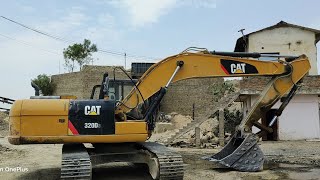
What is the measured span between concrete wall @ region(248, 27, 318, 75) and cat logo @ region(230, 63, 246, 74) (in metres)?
17.3

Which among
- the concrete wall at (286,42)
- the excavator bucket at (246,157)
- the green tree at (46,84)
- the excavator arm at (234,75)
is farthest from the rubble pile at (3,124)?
the excavator bucket at (246,157)

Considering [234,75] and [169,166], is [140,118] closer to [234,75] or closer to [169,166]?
[169,166]

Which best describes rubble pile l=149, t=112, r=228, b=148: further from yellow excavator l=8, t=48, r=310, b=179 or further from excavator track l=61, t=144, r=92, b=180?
excavator track l=61, t=144, r=92, b=180

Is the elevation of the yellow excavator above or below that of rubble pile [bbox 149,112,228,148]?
above

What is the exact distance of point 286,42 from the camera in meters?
27.0

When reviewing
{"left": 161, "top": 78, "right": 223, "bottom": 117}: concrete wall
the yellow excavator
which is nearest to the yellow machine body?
the yellow excavator

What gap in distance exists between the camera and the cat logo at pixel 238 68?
10.6 meters

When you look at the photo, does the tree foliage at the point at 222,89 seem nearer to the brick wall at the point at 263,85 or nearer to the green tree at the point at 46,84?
the brick wall at the point at 263,85

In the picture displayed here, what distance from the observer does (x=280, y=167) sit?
11289mm

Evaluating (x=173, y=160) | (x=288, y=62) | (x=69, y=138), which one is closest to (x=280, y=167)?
(x=288, y=62)

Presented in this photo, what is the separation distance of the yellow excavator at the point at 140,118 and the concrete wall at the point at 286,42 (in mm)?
15939

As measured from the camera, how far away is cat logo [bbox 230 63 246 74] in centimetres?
1058

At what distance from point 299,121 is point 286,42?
20.1ft

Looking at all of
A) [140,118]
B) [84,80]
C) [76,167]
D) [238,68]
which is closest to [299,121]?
[238,68]
